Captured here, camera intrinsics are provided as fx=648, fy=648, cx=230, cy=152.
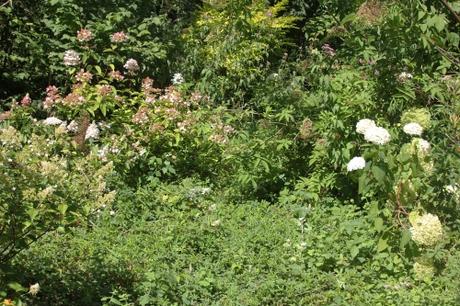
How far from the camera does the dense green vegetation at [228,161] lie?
12.7 feet

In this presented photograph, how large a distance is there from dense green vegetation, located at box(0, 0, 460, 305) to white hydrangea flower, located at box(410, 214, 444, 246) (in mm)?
20

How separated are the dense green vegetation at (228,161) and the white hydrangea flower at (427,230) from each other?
0.8 inches

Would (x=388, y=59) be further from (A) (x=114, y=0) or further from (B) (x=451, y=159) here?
(A) (x=114, y=0)

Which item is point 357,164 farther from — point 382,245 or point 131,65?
point 131,65

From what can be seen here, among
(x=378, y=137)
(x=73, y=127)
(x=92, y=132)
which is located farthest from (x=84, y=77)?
(x=378, y=137)

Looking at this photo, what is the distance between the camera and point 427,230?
4133mm

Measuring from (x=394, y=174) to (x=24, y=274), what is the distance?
246cm

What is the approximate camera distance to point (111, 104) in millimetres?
6258

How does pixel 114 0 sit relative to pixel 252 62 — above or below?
above

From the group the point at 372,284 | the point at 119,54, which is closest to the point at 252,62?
the point at 119,54

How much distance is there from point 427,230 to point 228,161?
7.61 feet

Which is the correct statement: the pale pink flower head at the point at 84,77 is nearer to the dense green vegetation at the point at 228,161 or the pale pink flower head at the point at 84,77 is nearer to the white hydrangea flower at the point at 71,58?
the dense green vegetation at the point at 228,161

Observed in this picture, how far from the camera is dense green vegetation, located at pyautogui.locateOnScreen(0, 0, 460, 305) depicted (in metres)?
3.86

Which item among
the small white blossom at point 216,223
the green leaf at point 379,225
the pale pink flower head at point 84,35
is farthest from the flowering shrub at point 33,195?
the pale pink flower head at point 84,35
